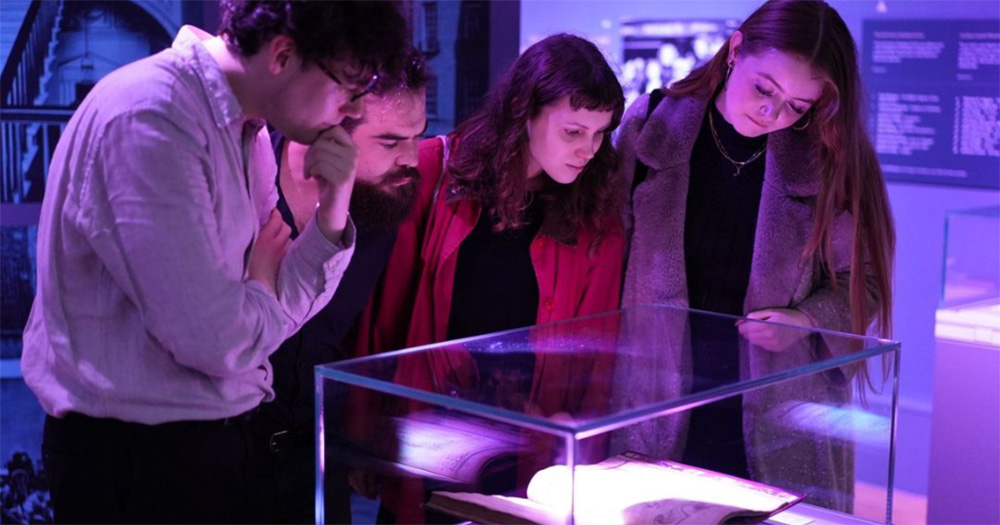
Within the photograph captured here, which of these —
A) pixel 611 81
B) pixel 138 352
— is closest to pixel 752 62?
pixel 611 81

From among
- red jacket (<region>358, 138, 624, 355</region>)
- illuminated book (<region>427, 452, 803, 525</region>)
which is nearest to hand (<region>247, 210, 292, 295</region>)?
illuminated book (<region>427, 452, 803, 525</region>)

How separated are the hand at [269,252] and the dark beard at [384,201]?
587mm

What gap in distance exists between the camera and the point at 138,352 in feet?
5.74

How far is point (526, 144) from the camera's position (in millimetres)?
3025

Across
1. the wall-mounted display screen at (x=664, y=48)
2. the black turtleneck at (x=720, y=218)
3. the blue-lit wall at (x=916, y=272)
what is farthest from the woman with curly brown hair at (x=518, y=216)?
the wall-mounted display screen at (x=664, y=48)

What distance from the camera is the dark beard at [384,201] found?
8.80ft

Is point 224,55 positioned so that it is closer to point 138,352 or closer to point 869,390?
point 138,352

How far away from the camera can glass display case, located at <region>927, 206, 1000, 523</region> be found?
4.08 metres

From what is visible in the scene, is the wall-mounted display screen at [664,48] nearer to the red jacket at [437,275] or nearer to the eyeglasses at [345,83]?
the red jacket at [437,275]

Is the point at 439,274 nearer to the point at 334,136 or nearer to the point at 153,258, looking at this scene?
the point at 334,136

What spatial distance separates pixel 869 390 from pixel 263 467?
1.23 metres

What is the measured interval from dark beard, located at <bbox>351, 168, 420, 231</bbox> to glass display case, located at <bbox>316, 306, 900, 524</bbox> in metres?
0.50

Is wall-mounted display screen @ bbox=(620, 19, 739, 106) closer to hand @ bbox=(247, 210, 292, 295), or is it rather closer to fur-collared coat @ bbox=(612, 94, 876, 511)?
fur-collared coat @ bbox=(612, 94, 876, 511)

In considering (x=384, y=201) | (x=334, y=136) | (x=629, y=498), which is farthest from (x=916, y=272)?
(x=334, y=136)
